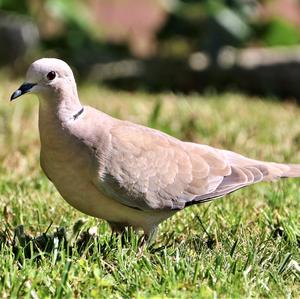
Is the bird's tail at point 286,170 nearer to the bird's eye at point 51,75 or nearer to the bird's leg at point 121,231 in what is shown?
the bird's leg at point 121,231

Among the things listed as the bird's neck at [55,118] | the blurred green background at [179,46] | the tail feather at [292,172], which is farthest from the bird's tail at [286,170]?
the blurred green background at [179,46]

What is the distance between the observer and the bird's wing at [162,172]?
12.3ft

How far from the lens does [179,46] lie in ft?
29.3

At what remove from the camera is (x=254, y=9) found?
27.5 feet

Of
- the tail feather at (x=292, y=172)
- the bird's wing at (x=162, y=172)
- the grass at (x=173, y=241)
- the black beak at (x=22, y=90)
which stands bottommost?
the grass at (x=173, y=241)

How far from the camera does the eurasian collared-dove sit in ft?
12.1

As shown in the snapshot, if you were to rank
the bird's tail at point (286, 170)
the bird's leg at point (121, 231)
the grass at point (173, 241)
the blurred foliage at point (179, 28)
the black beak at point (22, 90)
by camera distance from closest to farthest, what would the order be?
1. the grass at point (173, 241)
2. the black beak at point (22, 90)
3. the bird's leg at point (121, 231)
4. the bird's tail at point (286, 170)
5. the blurred foliage at point (179, 28)

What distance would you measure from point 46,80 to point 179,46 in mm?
5322

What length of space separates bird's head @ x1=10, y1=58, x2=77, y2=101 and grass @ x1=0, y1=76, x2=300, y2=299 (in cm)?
58

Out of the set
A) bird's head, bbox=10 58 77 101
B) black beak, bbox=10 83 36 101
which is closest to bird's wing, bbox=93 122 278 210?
bird's head, bbox=10 58 77 101

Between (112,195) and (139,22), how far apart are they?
6.59m

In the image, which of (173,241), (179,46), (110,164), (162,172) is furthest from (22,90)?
(179,46)

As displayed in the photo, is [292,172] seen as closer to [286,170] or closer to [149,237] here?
[286,170]

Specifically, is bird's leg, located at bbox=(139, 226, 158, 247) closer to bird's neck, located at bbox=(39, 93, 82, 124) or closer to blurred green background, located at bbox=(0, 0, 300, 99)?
bird's neck, located at bbox=(39, 93, 82, 124)
